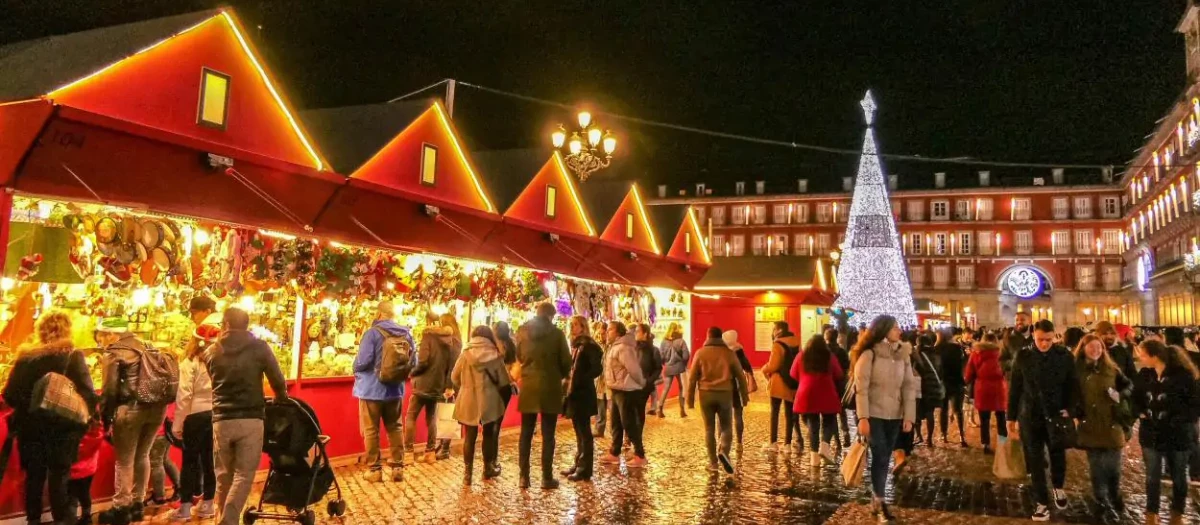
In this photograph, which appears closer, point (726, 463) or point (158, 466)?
point (158, 466)

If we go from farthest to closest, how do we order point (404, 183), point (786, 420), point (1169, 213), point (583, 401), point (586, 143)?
point (1169, 213), point (586, 143), point (404, 183), point (786, 420), point (583, 401)

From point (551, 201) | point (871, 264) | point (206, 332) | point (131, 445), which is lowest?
point (131, 445)

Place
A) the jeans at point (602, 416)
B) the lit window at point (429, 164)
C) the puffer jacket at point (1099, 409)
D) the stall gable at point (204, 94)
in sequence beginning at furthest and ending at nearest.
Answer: the jeans at point (602, 416) < the lit window at point (429, 164) < the stall gable at point (204, 94) < the puffer jacket at point (1099, 409)

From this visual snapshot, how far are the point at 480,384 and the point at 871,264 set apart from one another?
28972 millimetres

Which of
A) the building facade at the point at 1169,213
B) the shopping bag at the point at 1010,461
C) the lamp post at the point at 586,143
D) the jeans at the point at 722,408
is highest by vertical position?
the building facade at the point at 1169,213

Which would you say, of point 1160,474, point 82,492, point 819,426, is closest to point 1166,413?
point 1160,474

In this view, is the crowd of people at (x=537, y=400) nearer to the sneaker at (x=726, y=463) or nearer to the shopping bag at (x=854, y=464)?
the sneaker at (x=726, y=463)

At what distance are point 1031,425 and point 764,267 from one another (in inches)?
966

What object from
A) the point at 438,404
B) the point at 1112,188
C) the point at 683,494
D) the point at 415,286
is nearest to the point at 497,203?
the point at 415,286

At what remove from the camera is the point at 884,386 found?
7.38 m

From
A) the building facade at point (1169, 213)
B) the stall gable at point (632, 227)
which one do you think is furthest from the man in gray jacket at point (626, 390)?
the building facade at point (1169, 213)

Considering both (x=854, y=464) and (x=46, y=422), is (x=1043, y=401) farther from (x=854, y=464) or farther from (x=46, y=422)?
(x=46, y=422)

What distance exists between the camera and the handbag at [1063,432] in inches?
289

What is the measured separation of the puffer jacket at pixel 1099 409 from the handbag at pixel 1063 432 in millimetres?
58
